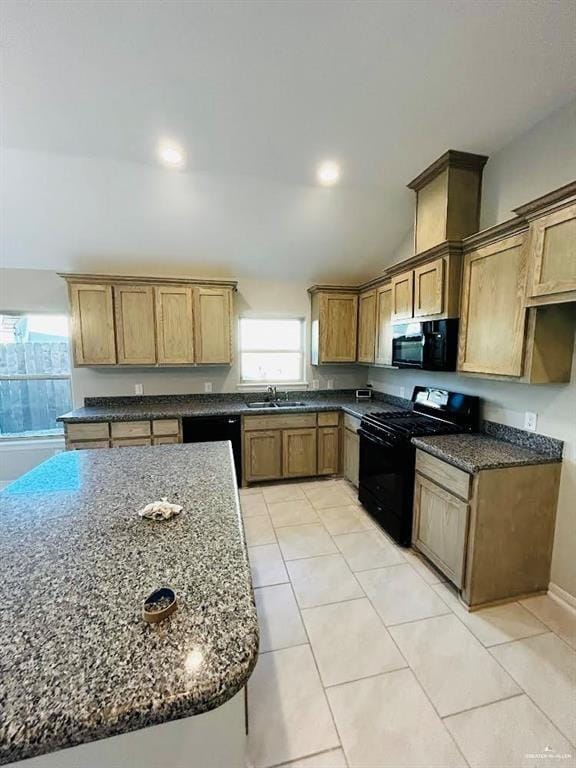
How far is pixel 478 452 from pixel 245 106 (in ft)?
8.65

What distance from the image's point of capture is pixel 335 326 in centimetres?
422

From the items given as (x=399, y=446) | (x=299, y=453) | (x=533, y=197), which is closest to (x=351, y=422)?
(x=299, y=453)

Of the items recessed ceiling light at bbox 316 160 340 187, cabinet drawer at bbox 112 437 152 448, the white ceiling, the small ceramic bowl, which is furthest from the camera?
cabinet drawer at bbox 112 437 152 448

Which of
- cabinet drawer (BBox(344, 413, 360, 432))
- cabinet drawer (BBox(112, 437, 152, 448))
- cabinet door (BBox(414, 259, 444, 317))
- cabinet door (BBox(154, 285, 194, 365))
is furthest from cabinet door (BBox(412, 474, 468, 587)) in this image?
cabinet door (BBox(154, 285, 194, 365))

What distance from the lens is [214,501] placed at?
151cm

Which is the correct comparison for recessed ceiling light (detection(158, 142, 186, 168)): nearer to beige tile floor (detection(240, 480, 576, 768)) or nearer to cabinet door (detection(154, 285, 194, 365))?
cabinet door (detection(154, 285, 194, 365))

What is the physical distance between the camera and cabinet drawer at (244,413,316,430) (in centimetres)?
385

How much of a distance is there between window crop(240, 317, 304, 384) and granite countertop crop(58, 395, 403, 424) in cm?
40

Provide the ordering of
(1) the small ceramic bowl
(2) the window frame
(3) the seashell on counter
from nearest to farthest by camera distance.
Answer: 1. (1) the small ceramic bowl
2. (3) the seashell on counter
3. (2) the window frame

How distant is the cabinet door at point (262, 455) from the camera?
3.88 m

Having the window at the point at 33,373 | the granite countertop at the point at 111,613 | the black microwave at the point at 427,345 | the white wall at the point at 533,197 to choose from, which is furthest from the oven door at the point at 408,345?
the window at the point at 33,373

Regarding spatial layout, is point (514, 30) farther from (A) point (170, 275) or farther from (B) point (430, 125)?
(A) point (170, 275)

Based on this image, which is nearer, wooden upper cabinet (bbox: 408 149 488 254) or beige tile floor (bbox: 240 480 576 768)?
beige tile floor (bbox: 240 480 576 768)

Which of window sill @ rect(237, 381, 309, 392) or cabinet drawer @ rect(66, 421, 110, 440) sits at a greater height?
window sill @ rect(237, 381, 309, 392)
